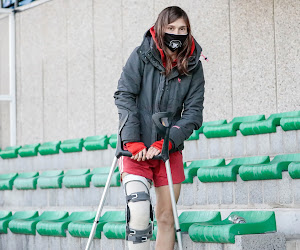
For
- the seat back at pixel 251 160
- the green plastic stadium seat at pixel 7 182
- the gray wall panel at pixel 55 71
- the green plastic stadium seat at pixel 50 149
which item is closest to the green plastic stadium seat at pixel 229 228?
the seat back at pixel 251 160

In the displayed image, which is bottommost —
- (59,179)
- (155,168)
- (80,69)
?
(59,179)

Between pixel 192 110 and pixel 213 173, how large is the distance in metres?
1.53

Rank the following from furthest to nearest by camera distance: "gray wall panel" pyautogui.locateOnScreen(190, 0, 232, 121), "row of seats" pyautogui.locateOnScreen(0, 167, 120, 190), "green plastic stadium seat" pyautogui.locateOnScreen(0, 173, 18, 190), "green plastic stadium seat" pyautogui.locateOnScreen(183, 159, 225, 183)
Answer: "green plastic stadium seat" pyautogui.locateOnScreen(0, 173, 18, 190) → "gray wall panel" pyautogui.locateOnScreen(190, 0, 232, 121) → "row of seats" pyautogui.locateOnScreen(0, 167, 120, 190) → "green plastic stadium seat" pyautogui.locateOnScreen(183, 159, 225, 183)

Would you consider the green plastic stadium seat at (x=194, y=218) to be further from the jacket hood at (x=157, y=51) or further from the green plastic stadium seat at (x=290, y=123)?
the green plastic stadium seat at (x=290, y=123)

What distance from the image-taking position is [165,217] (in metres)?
4.54

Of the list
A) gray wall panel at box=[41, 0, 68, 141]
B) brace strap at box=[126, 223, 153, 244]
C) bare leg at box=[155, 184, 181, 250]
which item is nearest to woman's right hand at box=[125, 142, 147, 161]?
bare leg at box=[155, 184, 181, 250]

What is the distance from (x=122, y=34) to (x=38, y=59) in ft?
7.65

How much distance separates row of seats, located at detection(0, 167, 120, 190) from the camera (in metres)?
7.23

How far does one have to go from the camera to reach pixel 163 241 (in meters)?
4.59

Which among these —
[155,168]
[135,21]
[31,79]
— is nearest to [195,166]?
[155,168]

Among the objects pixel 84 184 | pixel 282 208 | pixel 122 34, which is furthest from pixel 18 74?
pixel 282 208

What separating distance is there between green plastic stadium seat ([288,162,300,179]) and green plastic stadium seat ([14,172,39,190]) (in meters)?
3.94

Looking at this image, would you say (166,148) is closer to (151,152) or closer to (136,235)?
(151,152)

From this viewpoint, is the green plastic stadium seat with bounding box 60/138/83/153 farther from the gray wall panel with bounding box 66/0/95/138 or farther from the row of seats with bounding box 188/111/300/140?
the row of seats with bounding box 188/111/300/140
